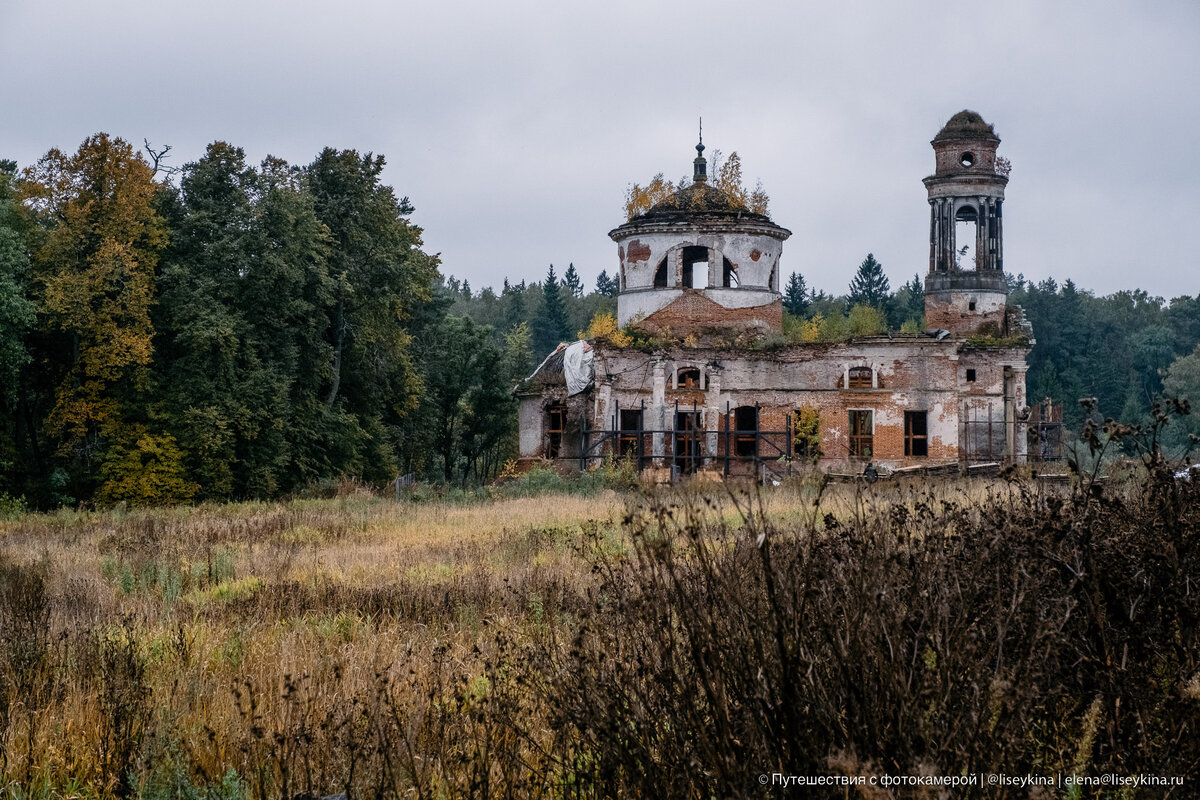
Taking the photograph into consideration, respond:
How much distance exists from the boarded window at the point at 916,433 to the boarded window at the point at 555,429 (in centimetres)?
1179

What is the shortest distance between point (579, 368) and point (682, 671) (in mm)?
34838

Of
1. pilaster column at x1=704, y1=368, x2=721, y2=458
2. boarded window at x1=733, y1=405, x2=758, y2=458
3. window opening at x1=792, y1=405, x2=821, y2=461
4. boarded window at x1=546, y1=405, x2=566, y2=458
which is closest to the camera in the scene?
window opening at x1=792, y1=405, x2=821, y2=461

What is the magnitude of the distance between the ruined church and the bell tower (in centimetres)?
5

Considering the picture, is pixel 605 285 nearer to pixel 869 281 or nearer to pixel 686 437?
pixel 869 281

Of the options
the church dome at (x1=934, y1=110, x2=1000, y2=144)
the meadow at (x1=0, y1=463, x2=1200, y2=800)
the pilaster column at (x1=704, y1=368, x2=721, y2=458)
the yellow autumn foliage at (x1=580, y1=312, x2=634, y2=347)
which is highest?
the church dome at (x1=934, y1=110, x2=1000, y2=144)

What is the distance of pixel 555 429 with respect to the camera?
40.9m

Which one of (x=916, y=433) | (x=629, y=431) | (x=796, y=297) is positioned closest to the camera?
(x=916, y=433)

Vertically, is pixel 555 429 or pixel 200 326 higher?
pixel 200 326

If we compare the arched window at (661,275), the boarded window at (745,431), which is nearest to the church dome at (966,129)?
the arched window at (661,275)

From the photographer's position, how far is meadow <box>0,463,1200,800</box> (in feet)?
13.1

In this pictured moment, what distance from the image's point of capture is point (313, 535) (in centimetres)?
1830

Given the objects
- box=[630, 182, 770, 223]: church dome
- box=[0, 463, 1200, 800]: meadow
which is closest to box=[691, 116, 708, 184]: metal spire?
box=[630, 182, 770, 223]: church dome

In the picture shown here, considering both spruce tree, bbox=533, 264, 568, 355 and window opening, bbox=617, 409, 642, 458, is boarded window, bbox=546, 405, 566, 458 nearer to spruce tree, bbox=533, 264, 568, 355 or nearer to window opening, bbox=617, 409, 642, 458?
window opening, bbox=617, 409, 642, 458

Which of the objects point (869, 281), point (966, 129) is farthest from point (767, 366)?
point (869, 281)
